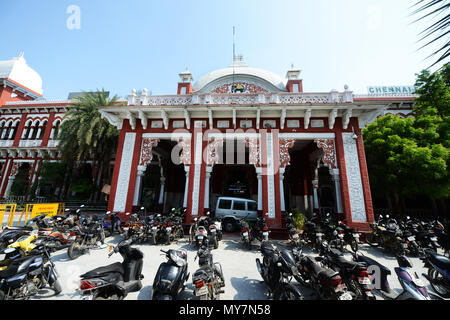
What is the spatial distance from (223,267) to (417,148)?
11.7 meters

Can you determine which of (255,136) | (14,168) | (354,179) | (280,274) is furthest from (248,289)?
(14,168)

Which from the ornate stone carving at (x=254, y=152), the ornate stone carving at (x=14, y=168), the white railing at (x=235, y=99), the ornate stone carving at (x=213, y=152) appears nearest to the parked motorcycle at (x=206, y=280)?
the ornate stone carving at (x=213, y=152)

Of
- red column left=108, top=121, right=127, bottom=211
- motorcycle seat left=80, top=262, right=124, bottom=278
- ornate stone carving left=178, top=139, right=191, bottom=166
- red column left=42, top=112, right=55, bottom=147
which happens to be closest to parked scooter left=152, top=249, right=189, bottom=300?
motorcycle seat left=80, top=262, right=124, bottom=278

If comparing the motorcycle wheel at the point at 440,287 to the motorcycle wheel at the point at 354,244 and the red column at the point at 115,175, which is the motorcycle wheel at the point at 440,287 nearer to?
the motorcycle wheel at the point at 354,244

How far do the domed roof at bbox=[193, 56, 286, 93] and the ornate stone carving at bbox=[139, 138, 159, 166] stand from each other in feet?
18.1

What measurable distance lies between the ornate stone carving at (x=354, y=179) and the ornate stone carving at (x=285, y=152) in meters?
2.51

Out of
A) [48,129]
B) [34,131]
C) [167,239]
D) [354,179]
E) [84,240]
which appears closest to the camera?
[84,240]

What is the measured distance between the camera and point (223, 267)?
464 cm

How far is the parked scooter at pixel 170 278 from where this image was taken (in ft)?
8.82

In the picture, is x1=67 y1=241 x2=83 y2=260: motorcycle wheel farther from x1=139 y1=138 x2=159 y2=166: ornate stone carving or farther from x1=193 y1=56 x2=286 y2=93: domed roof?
x1=193 y1=56 x2=286 y2=93: domed roof

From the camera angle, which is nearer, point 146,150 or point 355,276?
point 355,276

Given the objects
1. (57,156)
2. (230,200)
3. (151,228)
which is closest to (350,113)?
(230,200)

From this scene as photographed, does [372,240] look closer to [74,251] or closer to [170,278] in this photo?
[170,278]

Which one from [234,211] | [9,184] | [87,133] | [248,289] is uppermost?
[87,133]
